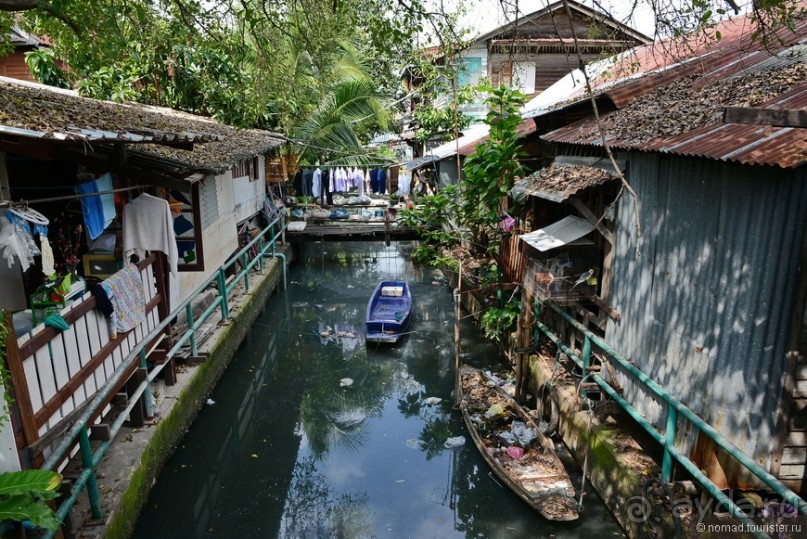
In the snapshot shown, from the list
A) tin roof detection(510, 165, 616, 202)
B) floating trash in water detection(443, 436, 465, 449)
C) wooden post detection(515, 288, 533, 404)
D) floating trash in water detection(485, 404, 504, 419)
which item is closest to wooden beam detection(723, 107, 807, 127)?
tin roof detection(510, 165, 616, 202)

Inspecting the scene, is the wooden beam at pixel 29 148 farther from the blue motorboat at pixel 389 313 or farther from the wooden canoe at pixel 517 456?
the blue motorboat at pixel 389 313

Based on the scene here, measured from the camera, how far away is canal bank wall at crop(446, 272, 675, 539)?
234 inches

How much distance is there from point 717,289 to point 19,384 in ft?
20.1

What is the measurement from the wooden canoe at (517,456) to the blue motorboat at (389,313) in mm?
3525

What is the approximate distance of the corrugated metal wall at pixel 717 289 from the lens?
4.56 meters

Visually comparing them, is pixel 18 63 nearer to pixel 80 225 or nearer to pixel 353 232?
pixel 353 232

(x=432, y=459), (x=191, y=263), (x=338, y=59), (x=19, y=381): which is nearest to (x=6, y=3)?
(x=19, y=381)

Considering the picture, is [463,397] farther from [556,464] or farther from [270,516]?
[270,516]

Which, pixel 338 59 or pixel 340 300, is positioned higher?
pixel 338 59

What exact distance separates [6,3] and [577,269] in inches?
290

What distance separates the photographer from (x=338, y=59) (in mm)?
20719

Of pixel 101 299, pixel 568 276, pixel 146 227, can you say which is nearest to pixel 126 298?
pixel 101 299

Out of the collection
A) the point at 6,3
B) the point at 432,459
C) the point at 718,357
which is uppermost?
the point at 6,3

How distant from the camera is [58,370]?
541 cm
